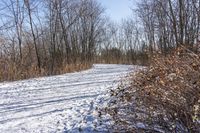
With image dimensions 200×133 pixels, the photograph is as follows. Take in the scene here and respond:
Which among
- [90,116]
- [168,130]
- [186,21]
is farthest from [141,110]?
[186,21]

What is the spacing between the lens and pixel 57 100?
8.72 m

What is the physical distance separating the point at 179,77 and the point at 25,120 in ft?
12.4

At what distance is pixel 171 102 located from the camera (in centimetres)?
348

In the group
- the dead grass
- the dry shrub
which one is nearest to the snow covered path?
the dry shrub

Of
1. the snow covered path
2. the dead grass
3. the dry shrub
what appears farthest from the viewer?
the dead grass

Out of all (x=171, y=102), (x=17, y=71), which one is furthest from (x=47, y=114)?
(x=17, y=71)

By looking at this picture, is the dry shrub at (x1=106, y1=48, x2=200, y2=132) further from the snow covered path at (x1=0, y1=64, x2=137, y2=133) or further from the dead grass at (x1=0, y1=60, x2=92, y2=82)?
the dead grass at (x1=0, y1=60, x2=92, y2=82)

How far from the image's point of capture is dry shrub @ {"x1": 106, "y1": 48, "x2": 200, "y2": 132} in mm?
3371

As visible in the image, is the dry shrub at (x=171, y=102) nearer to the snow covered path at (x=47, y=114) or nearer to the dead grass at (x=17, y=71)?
the snow covered path at (x=47, y=114)

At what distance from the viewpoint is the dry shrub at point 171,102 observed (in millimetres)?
3371

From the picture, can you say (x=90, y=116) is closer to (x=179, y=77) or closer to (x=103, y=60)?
(x=179, y=77)

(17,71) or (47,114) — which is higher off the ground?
(17,71)

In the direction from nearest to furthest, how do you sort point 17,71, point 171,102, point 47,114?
point 171,102 → point 47,114 → point 17,71

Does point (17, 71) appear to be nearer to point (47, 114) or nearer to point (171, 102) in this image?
point (47, 114)
